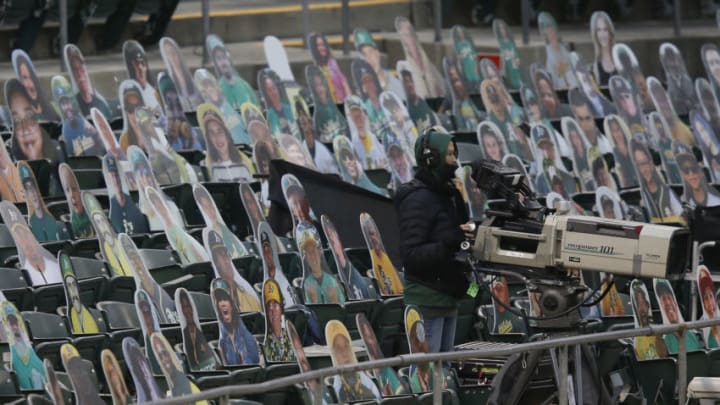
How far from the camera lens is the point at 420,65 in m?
17.0

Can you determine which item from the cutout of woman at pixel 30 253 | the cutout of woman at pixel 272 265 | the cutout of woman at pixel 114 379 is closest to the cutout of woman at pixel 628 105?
the cutout of woman at pixel 272 265

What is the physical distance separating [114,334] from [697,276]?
135 inches

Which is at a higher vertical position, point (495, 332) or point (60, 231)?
point (60, 231)

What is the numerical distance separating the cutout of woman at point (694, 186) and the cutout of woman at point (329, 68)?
9.60 feet

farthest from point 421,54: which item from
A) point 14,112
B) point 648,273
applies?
point 648,273

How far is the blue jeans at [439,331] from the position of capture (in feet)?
32.3

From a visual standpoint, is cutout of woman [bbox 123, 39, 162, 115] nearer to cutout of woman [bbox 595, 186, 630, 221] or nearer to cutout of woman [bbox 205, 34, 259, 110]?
cutout of woman [bbox 205, 34, 259, 110]

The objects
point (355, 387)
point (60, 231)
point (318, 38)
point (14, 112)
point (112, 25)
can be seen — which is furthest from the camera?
point (112, 25)

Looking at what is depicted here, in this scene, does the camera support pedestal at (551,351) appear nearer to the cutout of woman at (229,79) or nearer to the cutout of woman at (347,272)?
the cutout of woman at (347,272)

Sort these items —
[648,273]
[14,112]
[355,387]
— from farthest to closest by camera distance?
[14,112]
[355,387]
[648,273]

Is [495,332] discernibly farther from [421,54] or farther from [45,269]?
[421,54]

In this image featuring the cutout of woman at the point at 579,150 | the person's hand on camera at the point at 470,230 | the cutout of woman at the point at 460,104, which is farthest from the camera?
the cutout of woman at the point at 460,104

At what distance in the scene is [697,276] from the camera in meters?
11.5

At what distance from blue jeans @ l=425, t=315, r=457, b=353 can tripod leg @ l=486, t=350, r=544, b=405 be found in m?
0.69
